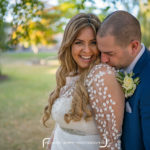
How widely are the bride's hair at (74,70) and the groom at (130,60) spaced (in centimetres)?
33

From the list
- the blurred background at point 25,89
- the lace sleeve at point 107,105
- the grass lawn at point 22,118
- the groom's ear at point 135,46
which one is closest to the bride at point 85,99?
the lace sleeve at point 107,105

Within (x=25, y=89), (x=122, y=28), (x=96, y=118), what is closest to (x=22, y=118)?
(x=25, y=89)

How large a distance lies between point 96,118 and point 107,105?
0.19 m

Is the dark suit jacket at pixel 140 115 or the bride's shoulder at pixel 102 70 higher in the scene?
the bride's shoulder at pixel 102 70

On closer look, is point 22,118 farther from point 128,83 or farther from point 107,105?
point 128,83

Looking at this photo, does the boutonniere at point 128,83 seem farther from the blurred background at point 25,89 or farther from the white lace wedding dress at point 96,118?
the blurred background at point 25,89

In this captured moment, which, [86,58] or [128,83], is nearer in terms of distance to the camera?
[128,83]

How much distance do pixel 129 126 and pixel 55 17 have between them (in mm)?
18197

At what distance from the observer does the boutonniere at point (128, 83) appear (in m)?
1.80

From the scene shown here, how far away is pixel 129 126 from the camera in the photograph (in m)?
1.83

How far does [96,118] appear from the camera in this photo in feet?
6.56

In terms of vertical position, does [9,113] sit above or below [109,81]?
below

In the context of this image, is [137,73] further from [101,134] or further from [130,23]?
[101,134]

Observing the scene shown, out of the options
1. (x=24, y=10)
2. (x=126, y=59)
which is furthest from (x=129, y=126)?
(x=24, y=10)
